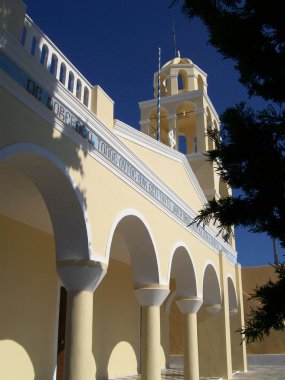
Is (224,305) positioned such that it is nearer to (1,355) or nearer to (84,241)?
(1,355)

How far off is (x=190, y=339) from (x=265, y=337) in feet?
30.5

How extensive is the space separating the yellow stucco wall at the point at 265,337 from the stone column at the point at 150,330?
9145 mm

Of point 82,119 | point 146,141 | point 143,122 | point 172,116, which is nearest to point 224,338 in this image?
point 146,141

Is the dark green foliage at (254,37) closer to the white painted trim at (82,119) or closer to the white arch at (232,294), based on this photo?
the white painted trim at (82,119)

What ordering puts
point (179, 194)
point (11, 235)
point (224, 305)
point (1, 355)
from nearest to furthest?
point (1, 355), point (11, 235), point (179, 194), point (224, 305)

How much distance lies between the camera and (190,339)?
946 centimetres

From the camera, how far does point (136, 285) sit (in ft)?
25.2

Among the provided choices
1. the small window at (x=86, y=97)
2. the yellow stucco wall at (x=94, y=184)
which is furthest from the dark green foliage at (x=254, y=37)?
the small window at (x=86, y=97)

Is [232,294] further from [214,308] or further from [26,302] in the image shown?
[26,302]

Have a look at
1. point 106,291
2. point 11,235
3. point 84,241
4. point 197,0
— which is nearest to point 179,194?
point 106,291

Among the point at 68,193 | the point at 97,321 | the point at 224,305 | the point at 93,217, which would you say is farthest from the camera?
the point at 224,305

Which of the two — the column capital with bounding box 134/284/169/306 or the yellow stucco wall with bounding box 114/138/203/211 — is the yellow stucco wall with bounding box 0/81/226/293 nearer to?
the column capital with bounding box 134/284/169/306

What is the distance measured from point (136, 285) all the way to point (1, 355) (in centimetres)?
245

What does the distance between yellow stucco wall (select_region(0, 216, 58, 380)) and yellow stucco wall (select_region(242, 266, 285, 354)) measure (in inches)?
384
